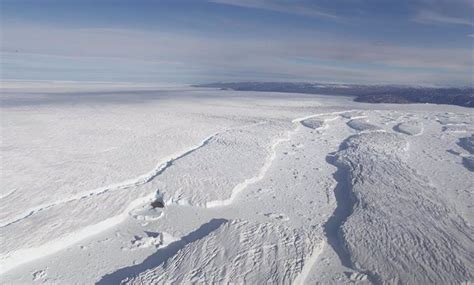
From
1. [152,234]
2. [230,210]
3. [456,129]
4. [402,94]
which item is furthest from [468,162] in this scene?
[402,94]

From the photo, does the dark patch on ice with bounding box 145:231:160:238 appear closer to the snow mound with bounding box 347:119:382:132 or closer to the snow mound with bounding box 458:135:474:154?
the snow mound with bounding box 458:135:474:154

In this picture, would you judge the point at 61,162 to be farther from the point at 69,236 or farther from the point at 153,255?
the point at 153,255

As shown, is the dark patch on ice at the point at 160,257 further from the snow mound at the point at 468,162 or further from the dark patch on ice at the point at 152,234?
the snow mound at the point at 468,162

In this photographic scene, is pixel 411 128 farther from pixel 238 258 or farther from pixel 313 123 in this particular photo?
pixel 238 258

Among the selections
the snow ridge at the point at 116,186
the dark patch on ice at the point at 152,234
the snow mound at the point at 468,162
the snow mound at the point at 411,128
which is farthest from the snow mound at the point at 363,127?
the dark patch on ice at the point at 152,234

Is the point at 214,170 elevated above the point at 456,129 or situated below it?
below

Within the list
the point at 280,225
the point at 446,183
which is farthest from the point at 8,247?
the point at 446,183

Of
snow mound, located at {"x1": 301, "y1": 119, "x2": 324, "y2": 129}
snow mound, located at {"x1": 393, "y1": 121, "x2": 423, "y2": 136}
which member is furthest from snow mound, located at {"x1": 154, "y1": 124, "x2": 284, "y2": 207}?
snow mound, located at {"x1": 393, "y1": 121, "x2": 423, "y2": 136}
